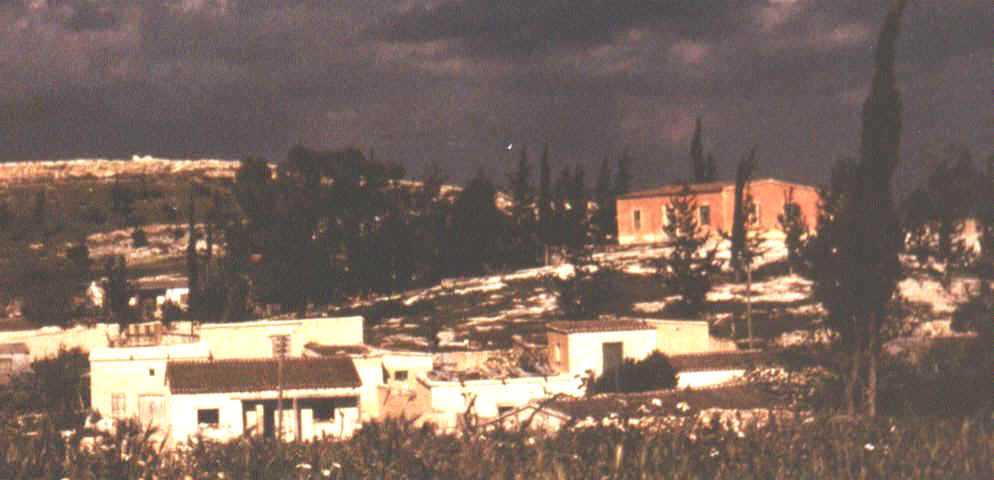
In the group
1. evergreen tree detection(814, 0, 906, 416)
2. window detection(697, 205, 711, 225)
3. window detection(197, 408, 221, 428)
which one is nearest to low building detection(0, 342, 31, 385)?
window detection(197, 408, 221, 428)

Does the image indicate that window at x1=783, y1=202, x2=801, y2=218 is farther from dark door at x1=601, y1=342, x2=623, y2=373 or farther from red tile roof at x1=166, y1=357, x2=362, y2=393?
red tile roof at x1=166, y1=357, x2=362, y2=393

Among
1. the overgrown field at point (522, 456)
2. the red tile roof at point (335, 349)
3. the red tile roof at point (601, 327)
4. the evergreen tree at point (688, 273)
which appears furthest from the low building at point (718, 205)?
the overgrown field at point (522, 456)

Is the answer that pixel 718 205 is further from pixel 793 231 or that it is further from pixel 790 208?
pixel 793 231

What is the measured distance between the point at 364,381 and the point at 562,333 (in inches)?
202

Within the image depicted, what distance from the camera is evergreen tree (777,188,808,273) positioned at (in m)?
43.0

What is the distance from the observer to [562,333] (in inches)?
1203

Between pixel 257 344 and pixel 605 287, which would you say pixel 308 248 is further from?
pixel 257 344

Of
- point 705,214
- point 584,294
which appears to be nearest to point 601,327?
point 584,294

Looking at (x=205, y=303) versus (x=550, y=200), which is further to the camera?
(x=550, y=200)

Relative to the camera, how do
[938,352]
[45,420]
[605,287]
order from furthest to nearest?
1. [605,287]
2. [938,352]
3. [45,420]

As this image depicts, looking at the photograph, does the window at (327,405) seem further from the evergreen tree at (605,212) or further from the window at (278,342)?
the evergreen tree at (605,212)

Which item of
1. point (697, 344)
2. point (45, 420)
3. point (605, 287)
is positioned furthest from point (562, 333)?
point (45, 420)

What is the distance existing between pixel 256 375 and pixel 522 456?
24.6 meters

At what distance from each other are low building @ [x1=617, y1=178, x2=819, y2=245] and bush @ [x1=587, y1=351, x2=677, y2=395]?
81.9 ft
